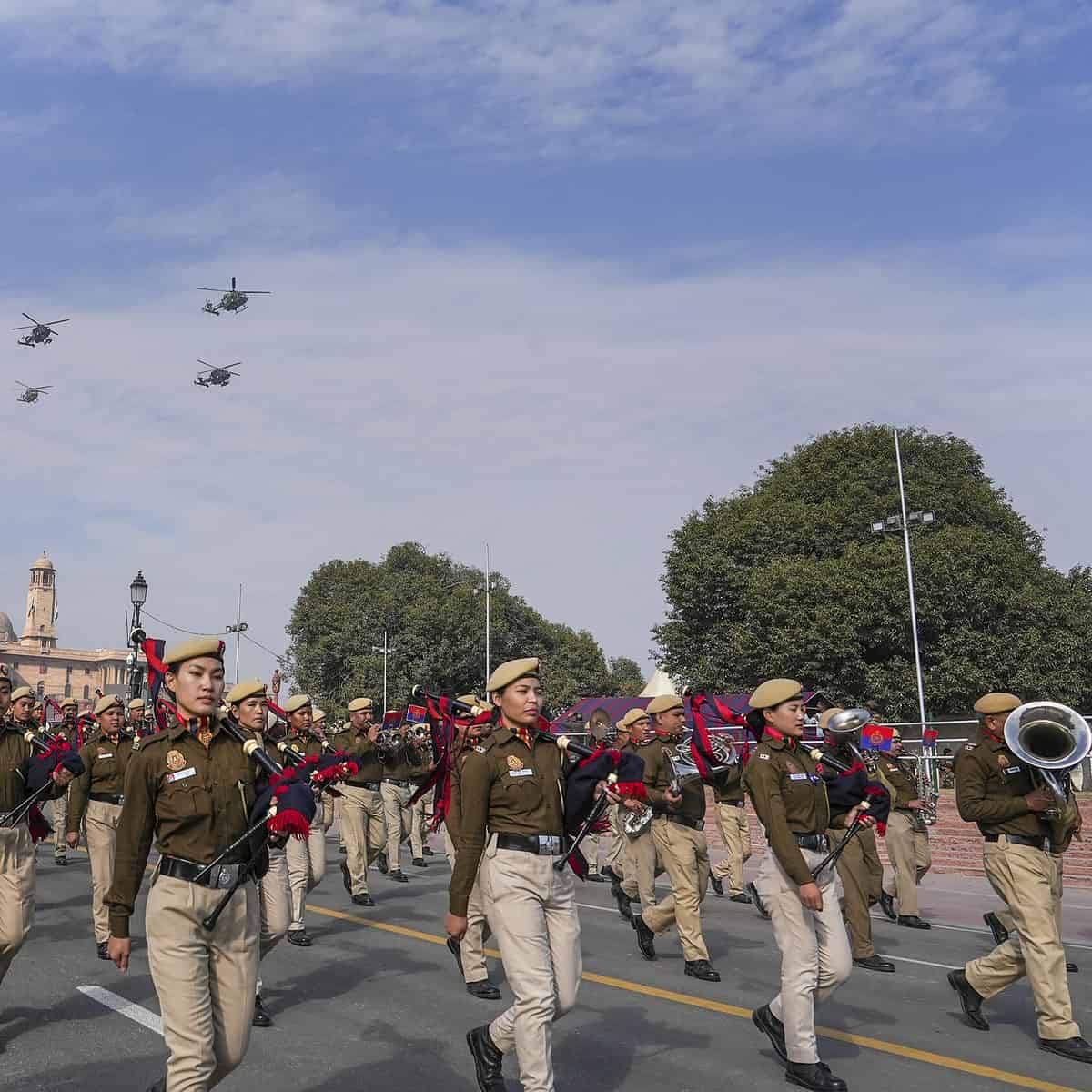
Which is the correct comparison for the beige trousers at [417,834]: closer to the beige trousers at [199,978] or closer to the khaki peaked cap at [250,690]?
the khaki peaked cap at [250,690]

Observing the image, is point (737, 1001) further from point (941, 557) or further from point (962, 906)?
point (941, 557)

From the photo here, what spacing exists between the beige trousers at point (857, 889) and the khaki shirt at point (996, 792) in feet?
7.35

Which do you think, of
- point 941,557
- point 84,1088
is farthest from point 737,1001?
point 941,557

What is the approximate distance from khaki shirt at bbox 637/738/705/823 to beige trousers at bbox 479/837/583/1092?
13.7 feet

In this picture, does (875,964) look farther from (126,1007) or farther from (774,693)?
(126,1007)

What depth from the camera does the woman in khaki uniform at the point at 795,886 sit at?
646cm

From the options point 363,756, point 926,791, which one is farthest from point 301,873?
point 926,791

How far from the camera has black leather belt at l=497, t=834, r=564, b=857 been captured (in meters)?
5.94

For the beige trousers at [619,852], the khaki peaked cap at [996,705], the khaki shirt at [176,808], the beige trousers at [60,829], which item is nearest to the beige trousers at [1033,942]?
the khaki peaked cap at [996,705]

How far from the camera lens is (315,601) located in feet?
248

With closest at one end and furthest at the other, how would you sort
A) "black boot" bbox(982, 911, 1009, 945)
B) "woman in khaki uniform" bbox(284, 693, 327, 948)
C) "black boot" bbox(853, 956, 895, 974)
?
1. "black boot" bbox(982, 911, 1009, 945)
2. "black boot" bbox(853, 956, 895, 974)
3. "woman in khaki uniform" bbox(284, 693, 327, 948)

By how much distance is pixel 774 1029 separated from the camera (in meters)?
6.78

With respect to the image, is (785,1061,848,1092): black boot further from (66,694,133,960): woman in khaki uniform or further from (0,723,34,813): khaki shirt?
(66,694,133,960): woman in khaki uniform

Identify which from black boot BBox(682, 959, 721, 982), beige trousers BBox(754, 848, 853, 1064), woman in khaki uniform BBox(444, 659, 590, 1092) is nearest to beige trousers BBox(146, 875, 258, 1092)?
woman in khaki uniform BBox(444, 659, 590, 1092)
